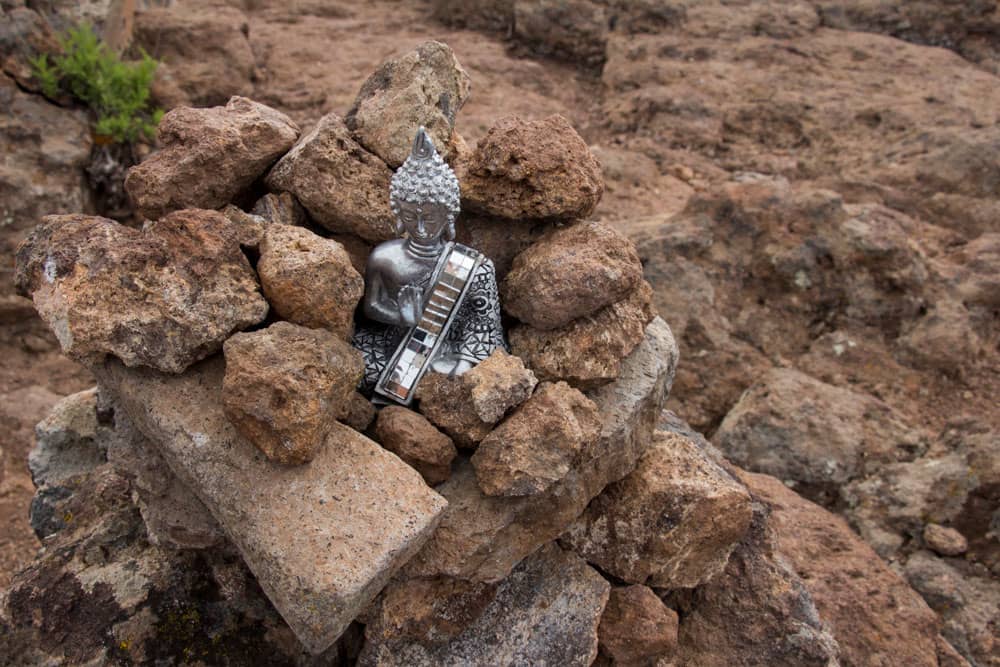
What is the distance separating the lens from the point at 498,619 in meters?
2.58

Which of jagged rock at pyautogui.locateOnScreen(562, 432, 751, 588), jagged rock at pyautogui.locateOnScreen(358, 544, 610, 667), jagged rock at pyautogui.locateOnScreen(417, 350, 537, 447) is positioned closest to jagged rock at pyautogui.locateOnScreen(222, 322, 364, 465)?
jagged rock at pyautogui.locateOnScreen(417, 350, 537, 447)

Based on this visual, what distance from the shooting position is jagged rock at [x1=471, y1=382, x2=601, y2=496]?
2.29 metres

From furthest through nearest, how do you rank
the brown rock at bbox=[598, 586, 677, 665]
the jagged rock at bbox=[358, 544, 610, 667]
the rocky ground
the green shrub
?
the green shrub → the rocky ground → the brown rock at bbox=[598, 586, 677, 665] → the jagged rock at bbox=[358, 544, 610, 667]

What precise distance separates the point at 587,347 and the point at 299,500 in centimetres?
107

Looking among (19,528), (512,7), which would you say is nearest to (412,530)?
(19,528)

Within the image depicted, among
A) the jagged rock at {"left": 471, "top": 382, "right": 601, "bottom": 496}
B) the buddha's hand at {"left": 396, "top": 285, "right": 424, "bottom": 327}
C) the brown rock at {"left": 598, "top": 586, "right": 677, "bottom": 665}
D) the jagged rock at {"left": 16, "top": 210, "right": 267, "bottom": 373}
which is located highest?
the jagged rock at {"left": 16, "top": 210, "right": 267, "bottom": 373}

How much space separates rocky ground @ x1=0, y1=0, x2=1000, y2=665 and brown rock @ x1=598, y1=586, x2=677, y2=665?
2 cm

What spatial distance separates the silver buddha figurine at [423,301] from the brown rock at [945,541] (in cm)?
272

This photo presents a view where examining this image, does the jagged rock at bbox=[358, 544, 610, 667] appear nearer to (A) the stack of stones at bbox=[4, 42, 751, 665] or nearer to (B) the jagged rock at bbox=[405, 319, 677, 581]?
(A) the stack of stones at bbox=[4, 42, 751, 665]

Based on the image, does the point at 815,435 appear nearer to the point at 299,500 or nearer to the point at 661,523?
the point at 661,523

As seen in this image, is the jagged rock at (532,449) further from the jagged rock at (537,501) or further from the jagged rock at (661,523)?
the jagged rock at (661,523)

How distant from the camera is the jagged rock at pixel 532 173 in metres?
2.63

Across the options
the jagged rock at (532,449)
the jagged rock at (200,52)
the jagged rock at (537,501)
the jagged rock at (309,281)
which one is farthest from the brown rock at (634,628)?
the jagged rock at (200,52)

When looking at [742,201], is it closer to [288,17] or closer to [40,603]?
[40,603]
